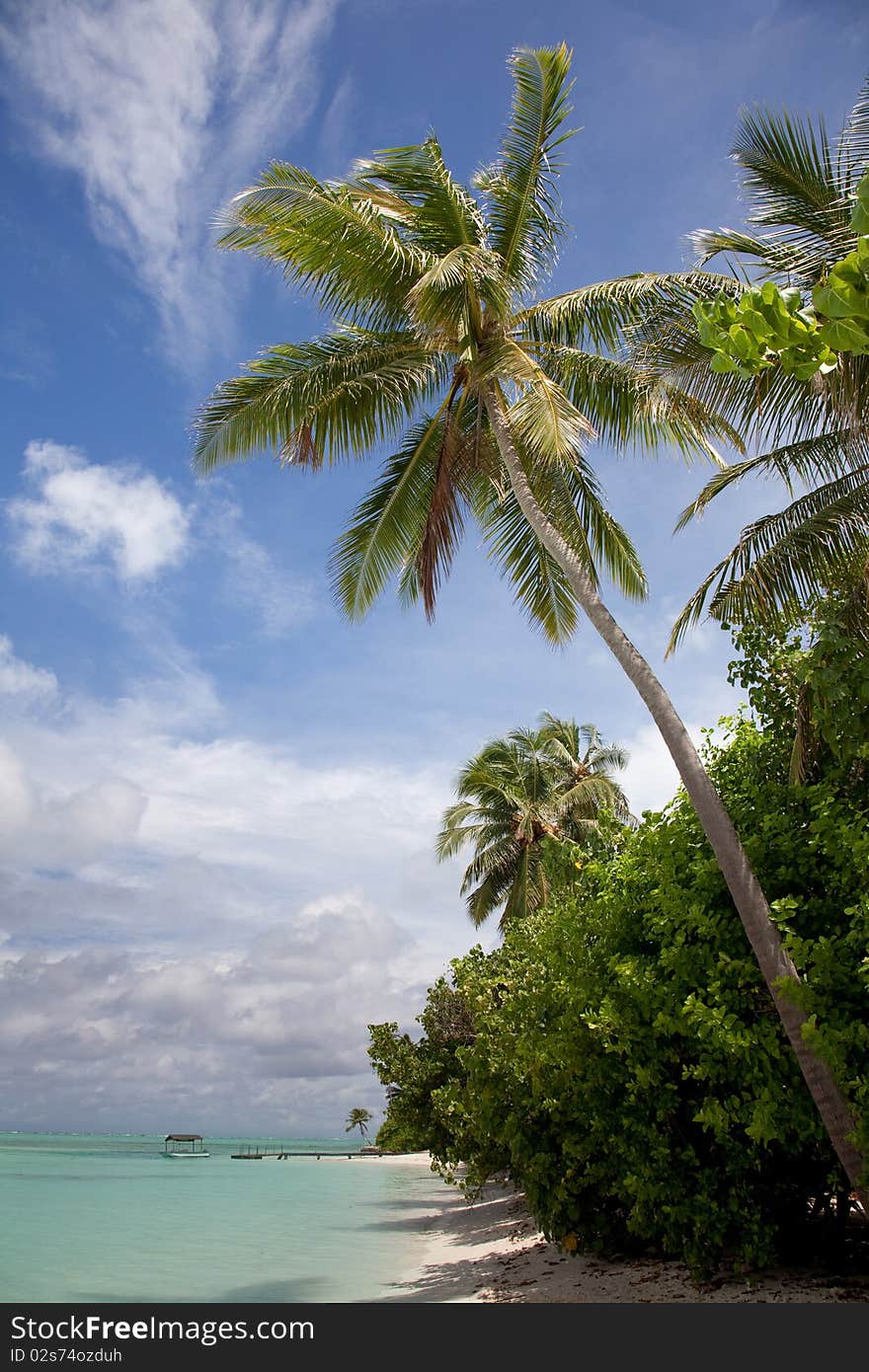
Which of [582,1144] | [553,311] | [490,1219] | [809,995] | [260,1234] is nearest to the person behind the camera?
[809,995]

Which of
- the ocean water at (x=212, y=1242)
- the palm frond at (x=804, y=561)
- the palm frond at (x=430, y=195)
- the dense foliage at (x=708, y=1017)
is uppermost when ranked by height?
the palm frond at (x=430, y=195)

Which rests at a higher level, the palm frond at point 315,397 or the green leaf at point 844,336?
the palm frond at point 315,397

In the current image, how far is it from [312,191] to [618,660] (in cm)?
596

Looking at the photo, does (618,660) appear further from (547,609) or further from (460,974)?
(460,974)

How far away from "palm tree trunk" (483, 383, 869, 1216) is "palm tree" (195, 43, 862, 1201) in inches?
1.5

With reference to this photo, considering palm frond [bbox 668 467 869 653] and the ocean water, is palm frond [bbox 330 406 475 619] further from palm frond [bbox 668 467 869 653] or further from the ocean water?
the ocean water

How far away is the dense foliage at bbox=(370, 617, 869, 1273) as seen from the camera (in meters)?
6.88

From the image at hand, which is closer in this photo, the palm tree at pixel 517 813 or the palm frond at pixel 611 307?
the palm frond at pixel 611 307

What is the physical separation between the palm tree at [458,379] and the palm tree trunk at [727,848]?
39mm

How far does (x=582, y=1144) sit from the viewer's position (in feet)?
29.0

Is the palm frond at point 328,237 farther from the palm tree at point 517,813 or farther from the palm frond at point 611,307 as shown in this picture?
the palm tree at point 517,813

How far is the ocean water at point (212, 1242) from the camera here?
45.8 ft

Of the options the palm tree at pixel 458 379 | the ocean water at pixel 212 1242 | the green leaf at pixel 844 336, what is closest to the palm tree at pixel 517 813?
the ocean water at pixel 212 1242
